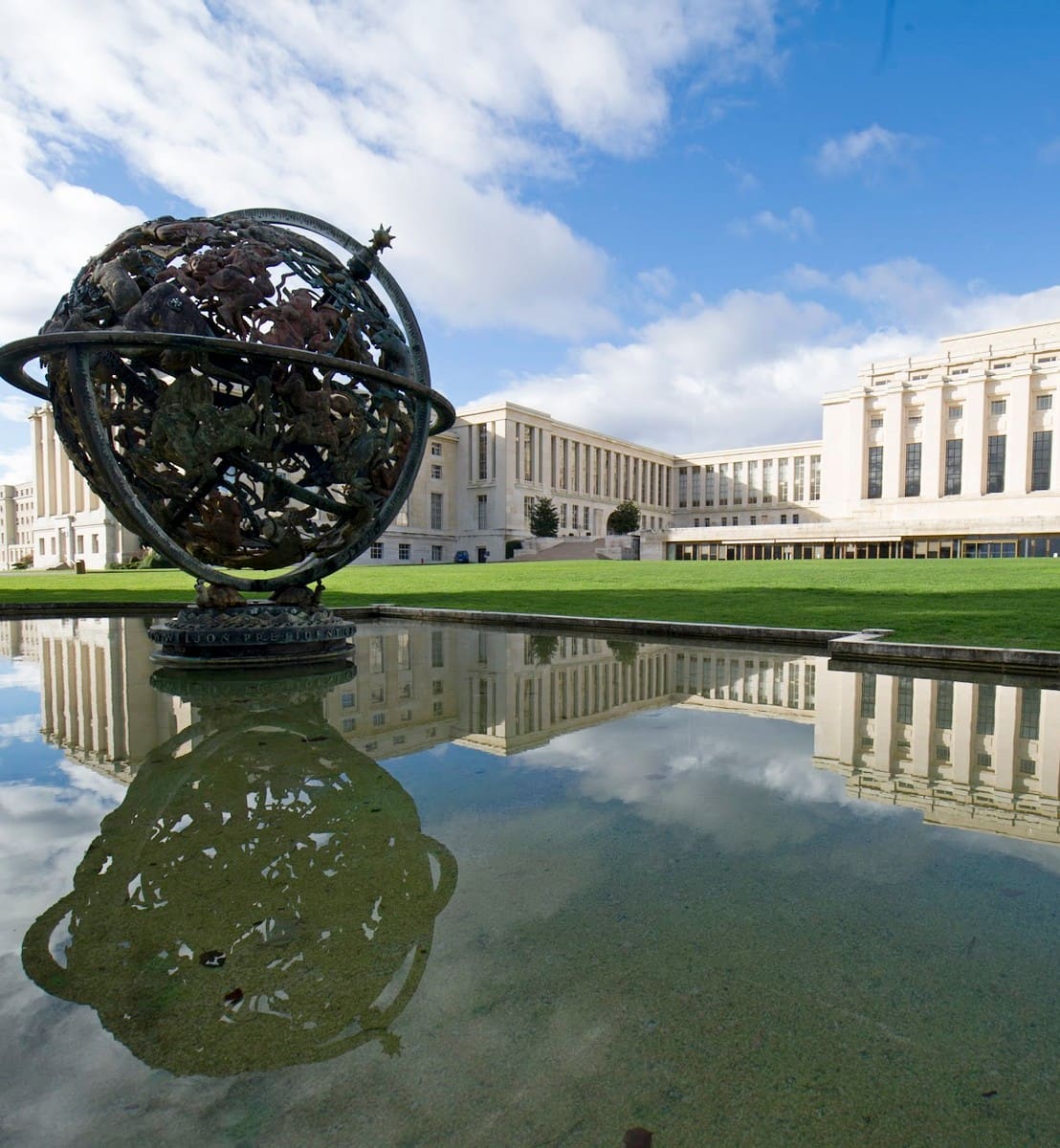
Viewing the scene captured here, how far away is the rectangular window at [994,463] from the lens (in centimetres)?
5928

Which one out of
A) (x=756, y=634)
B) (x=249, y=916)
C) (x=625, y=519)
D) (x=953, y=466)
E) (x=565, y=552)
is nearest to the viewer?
(x=249, y=916)

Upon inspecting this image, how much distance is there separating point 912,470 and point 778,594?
180 feet

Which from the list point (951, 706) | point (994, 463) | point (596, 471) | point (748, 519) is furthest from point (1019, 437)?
point (951, 706)

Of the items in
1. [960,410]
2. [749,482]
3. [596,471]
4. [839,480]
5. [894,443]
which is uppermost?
[960,410]

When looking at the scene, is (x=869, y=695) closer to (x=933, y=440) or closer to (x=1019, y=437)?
(x=1019, y=437)

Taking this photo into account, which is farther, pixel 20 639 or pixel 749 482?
pixel 749 482

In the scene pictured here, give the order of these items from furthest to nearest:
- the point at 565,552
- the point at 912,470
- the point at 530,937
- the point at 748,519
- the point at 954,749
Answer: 1. the point at 748,519
2. the point at 565,552
3. the point at 912,470
4. the point at 954,749
5. the point at 530,937

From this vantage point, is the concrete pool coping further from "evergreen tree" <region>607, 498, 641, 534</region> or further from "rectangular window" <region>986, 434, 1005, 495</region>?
"evergreen tree" <region>607, 498, 641, 534</region>

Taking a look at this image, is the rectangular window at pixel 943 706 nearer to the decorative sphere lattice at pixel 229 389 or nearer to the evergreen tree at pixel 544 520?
the decorative sphere lattice at pixel 229 389

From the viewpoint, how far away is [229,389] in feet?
28.2

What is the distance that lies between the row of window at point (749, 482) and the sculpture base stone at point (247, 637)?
8642cm

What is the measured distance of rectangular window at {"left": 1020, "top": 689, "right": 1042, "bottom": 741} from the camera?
17.6 ft

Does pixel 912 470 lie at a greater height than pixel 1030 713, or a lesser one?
greater

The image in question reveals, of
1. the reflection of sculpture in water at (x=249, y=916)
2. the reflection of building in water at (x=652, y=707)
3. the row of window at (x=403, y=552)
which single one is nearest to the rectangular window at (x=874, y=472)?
the row of window at (x=403, y=552)
